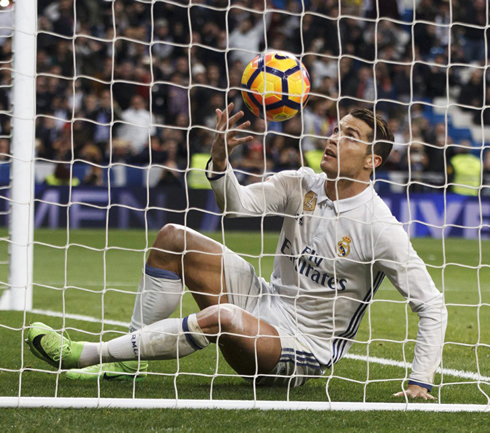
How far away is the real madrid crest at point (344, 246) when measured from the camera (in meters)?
3.55

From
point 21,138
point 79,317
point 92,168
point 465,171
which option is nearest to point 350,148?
point 21,138

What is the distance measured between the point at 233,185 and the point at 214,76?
9.97 m

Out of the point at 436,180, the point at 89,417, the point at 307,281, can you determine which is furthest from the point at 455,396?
the point at 436,180

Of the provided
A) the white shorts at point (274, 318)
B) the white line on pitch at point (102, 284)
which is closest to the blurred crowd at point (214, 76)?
the white line on pitch at point (102, 284)

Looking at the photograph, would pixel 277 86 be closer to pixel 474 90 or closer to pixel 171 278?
pixel 171 278

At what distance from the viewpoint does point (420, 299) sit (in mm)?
3387

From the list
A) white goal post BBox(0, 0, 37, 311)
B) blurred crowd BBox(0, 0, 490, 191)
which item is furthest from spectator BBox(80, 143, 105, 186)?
white goal post BBox(0, 0, 37, 311)

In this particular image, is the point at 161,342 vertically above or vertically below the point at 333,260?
below

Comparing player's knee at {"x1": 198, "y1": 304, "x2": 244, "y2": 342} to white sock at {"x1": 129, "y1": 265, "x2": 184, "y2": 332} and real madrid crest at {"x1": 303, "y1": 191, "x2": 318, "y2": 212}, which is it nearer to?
white sock at {"x1": 129, "y1": 265, "x2": 184, "y2": 332}

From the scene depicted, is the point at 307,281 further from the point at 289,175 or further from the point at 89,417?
the point at 89,417

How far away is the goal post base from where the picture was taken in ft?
10.2

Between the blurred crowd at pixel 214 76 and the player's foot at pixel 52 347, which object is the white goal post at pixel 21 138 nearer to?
the player's foot at pixel 52 347

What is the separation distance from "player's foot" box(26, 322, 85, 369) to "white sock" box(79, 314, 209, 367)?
0.14 m

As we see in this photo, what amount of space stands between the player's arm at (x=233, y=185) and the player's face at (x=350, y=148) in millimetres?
271
